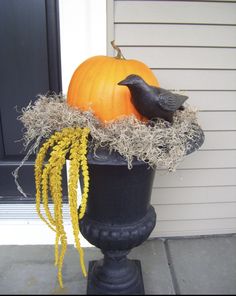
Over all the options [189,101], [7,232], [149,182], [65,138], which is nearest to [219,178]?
[189,101]

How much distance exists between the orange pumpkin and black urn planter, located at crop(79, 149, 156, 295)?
0.71 ft

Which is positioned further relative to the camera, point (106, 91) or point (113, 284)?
point (113, 284)

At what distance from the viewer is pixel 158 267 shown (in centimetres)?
206

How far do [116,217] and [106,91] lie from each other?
1.93 ft

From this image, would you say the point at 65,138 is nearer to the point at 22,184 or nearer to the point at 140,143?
the point at 140,143

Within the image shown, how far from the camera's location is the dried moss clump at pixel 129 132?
1.28 m

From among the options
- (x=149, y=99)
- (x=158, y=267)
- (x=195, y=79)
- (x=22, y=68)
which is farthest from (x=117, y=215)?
(x=22, y=68)

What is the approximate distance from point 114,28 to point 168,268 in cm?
148

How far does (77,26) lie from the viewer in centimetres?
185

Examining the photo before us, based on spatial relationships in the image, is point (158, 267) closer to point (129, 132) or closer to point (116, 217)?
point (116, 217)

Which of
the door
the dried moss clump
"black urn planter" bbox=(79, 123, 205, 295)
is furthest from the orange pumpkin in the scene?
the door

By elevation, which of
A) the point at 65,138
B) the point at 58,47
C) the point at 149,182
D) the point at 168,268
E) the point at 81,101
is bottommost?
the point at 168,268

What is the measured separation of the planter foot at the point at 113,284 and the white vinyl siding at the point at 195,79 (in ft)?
1.89

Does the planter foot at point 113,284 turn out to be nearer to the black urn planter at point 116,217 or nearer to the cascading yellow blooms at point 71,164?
the black urn planter at point 116,217
